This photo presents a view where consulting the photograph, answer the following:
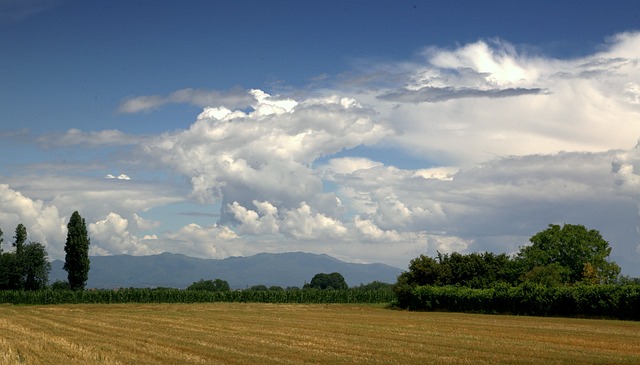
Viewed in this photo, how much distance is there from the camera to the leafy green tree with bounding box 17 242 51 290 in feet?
444

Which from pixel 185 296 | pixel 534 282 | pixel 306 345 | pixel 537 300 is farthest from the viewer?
pixel 185 296

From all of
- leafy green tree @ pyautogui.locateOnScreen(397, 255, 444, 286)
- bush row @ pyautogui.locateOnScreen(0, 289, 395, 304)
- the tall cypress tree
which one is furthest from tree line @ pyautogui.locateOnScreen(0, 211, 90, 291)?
leafy green tree @ pyautogui.locateOnScreen(397, 255, 444, 286)

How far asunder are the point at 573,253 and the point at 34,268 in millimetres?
99612

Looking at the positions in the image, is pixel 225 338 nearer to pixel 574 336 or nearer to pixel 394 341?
pixel 394 341

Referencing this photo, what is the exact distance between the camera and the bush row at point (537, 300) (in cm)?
6334

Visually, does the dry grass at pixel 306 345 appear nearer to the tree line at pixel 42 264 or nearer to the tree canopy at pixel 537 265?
the tree canopy at pixel 537 265

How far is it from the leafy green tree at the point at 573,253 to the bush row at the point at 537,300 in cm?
4224

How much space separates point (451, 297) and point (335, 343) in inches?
2062

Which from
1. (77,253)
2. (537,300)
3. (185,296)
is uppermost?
(77,253)

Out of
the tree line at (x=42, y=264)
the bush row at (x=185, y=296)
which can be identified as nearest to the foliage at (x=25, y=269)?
the tree line at (x=42, y=264)

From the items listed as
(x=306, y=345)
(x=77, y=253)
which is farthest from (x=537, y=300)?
(x=77, y=253)

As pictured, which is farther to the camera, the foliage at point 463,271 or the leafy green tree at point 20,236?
the leafy green tree at point 20,236

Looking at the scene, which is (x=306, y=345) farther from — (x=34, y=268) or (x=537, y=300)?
(x=34, y=268)

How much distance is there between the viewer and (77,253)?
13000cm
